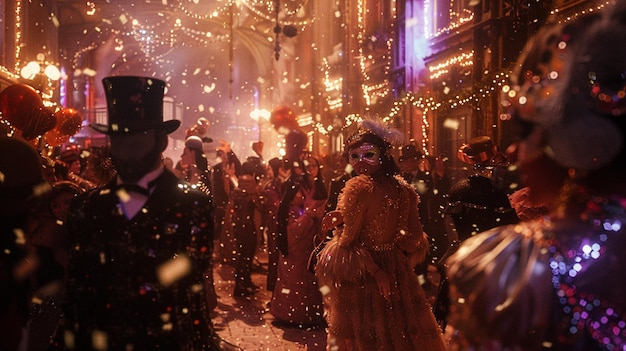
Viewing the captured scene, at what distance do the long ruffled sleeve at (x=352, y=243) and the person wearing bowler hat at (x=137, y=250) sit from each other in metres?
1.92

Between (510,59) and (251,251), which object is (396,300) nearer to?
(251,251)

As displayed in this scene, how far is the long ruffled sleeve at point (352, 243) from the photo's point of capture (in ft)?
16.2

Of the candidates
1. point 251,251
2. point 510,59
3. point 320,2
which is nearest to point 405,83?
point 510,59

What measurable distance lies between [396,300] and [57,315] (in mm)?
2677

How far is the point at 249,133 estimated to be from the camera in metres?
48.5

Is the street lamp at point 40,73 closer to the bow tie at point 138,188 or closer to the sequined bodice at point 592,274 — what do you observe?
the bow tie at point 138,188

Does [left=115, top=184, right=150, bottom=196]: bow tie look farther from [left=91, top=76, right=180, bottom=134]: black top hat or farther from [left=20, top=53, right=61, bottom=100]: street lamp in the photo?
[left=20, top=53, right=61, bottom=100]: street lamp

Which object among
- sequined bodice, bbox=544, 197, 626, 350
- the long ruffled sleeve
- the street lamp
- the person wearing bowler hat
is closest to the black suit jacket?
the person wearing bowler hat

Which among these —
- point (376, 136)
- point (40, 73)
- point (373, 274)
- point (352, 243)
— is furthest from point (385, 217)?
point (40, 73)

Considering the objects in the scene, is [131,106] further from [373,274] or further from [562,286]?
[373,274]

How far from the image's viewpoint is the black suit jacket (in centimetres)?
296

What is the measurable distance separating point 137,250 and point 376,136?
2727 millimetres

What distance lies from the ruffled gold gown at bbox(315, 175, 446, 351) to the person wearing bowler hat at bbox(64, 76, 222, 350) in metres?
1.97

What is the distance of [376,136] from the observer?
17.2 ft
